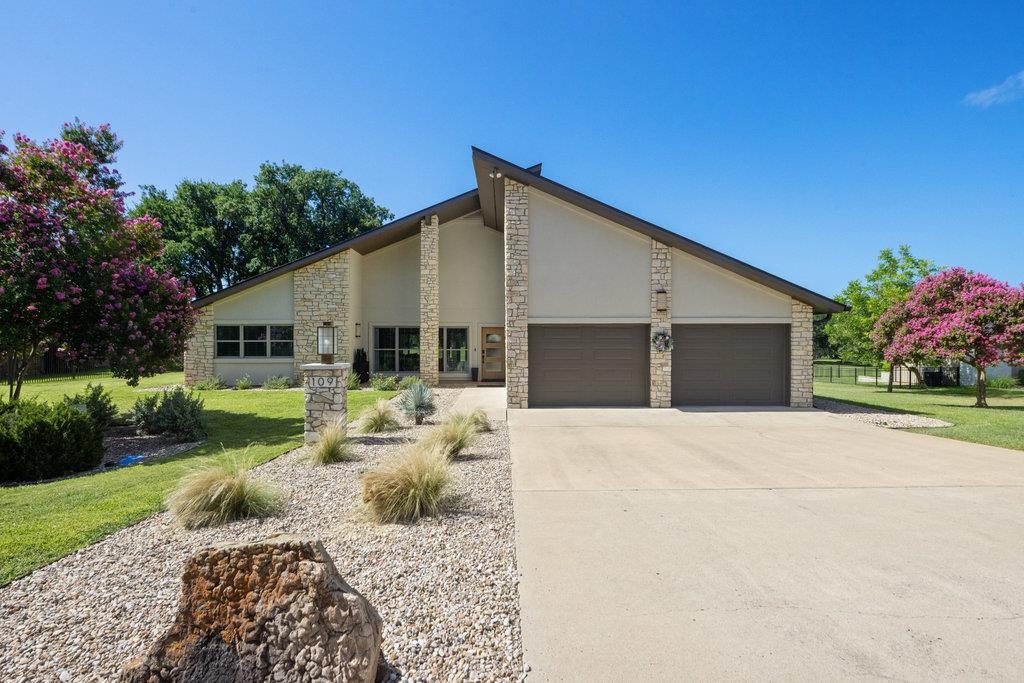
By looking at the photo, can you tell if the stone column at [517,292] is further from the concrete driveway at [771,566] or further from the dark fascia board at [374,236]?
the concrete driveway at [771,566]

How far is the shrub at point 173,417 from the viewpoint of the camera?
373 inches

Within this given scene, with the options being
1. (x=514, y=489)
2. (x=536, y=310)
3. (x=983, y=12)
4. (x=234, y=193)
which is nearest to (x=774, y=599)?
(x=514, y=489)

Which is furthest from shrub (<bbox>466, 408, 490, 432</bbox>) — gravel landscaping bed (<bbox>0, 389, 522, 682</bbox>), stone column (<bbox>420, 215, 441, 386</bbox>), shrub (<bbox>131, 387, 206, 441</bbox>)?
stone column (<bbox>420, 215, 441, 386</bbox>)

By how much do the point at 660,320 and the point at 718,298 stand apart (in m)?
1.72

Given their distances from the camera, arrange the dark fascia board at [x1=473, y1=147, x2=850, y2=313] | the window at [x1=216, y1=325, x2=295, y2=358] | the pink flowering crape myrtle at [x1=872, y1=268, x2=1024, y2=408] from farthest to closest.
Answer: the window at [x1=216, y1=325, x2=295, y2=358] → the pink flowering crape myrtle at [x1=872, y1=268, x2=1024, y2=408] → the dark fascia board at [x1=473, y1=147, x2=850, y2=313]

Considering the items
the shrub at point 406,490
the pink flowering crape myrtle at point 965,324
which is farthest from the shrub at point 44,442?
the pink flowering crape myrtle at point 965,324

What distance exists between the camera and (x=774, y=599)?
11.1 ft

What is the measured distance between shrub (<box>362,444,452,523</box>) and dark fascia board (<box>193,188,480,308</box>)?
44.3 feet

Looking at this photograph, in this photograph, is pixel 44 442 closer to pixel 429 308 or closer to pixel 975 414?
pixel 429 308

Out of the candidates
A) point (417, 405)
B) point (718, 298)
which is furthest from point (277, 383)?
point (718, 298)

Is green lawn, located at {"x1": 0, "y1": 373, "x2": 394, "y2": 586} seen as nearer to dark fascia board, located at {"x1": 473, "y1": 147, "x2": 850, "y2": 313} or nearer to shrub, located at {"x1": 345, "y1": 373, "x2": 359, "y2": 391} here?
shrub, located at {"x1": 345, "y1": 373, "x2": 359, "y2": 391}

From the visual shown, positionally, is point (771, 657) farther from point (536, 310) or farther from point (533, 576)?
point (536, 310)

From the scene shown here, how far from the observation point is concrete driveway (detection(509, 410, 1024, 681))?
109 inches

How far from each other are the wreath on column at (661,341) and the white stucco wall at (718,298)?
555 mm
